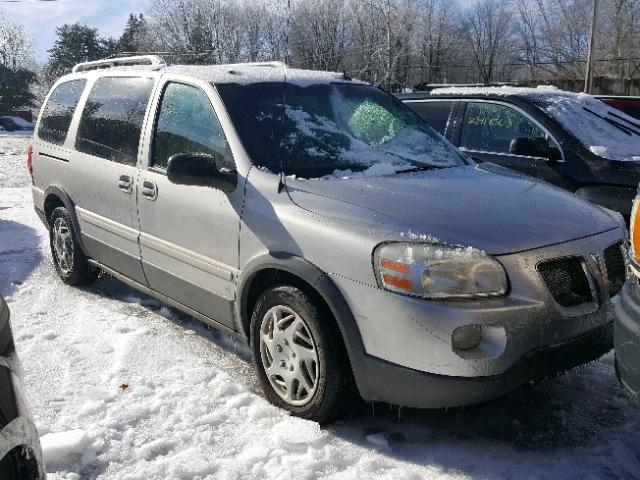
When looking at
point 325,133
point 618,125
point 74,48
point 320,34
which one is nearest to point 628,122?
point 618,125

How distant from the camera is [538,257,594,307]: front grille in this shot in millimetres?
2771

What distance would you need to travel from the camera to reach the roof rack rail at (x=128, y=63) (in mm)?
4680

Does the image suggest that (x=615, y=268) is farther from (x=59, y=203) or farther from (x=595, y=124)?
(x=59, y=203)

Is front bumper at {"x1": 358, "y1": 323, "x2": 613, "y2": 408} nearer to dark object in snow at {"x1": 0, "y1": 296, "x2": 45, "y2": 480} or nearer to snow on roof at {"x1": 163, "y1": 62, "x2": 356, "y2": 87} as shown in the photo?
dark object in snow at {"x1": 0, "y1": 296, "x2": 45, "y2": 480}

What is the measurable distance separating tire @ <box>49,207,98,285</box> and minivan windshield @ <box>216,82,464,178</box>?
85.3 inches

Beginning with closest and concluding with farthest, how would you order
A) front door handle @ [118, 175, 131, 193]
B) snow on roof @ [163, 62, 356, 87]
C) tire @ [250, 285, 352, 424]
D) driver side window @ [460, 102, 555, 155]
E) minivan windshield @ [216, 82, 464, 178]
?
tire @ [250, 285, 352, 424] < minivan windshield @ [216, 82, 464, 178] < snow on roof @ [163, 62, 356, 87] < front door handle @ [118, 175, 131, 193] < driver side window @ [460, 102, 555, 155]

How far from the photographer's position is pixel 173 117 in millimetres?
3988

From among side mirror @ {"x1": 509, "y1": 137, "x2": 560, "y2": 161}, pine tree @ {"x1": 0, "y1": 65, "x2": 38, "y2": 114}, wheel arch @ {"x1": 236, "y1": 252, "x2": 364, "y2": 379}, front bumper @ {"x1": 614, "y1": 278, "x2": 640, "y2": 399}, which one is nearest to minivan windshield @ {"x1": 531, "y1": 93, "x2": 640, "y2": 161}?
side mirror @ {"x1": 509, "y1": 137, "x2": 560, "y2": 161}

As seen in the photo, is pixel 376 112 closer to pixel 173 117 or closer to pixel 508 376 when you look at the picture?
pixel 173 117

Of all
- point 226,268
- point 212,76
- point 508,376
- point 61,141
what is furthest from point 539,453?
point 61,141

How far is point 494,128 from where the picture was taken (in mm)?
5891

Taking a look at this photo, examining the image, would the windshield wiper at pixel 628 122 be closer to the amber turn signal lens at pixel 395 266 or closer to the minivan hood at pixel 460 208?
the minivan hood at pixel 460 208

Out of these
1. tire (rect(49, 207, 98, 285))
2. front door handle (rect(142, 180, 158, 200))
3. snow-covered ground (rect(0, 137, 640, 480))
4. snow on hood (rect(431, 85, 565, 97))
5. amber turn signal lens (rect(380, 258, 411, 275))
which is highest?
snow on hood (rect(431, 85, 565, 97))

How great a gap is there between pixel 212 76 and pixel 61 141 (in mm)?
1941
